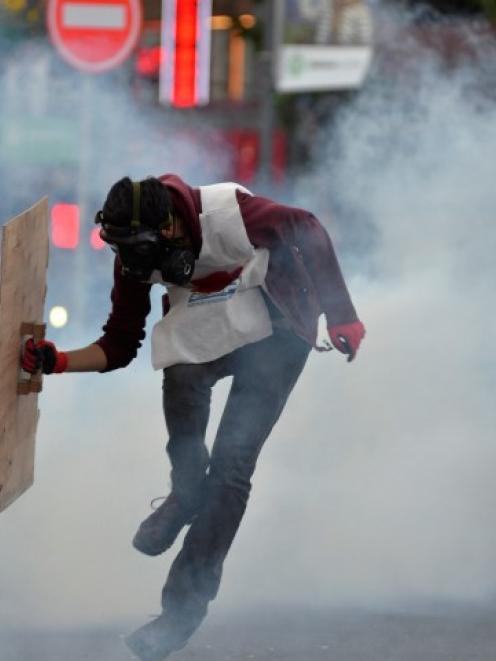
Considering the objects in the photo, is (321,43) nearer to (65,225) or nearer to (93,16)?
(93,16)

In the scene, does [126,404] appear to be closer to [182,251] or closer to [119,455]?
[119,455]

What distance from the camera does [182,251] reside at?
4.59 m

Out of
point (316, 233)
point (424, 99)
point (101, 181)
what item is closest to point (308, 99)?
point (101, 181)

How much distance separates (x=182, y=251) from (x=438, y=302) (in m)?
2.36

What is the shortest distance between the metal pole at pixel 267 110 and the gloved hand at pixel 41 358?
5.79 metres

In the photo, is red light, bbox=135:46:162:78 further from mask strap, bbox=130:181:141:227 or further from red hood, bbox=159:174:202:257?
mask strap, bbox=130:181:141:227

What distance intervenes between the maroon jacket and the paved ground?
0.92 m

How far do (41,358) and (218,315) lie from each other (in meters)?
0.48

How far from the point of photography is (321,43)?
35.2 ft

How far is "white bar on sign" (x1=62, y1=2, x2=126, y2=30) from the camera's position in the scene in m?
9.45

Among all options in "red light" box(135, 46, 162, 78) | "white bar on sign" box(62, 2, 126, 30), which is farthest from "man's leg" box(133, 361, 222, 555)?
"red light" box(135, 46, 162, 78)

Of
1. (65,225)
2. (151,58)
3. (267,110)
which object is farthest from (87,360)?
(267,110)

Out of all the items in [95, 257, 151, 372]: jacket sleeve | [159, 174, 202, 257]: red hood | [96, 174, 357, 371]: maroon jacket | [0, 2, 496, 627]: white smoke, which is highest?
[159, 174, 202, 257]: red hood

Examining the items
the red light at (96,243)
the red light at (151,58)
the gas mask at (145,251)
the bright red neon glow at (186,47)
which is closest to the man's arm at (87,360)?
the gas mask at (145,251)
